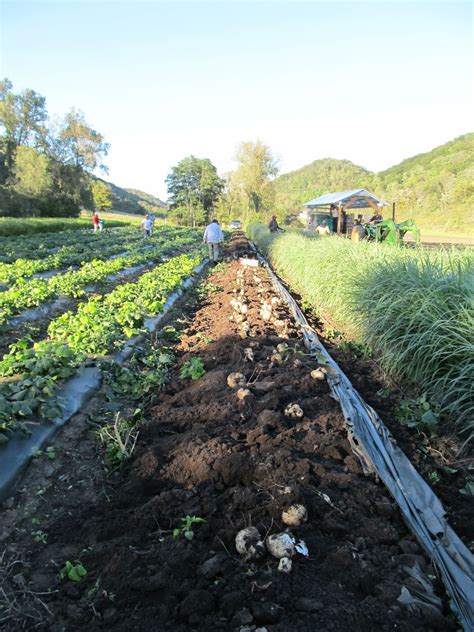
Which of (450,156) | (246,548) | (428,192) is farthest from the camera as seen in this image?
(450,156)

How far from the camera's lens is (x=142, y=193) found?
192625mm

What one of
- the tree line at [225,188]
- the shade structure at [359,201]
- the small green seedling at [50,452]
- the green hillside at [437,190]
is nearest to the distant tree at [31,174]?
the tree line at [225,188]

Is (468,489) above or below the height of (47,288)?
below

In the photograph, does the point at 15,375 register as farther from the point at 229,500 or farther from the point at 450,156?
the point at 450,156

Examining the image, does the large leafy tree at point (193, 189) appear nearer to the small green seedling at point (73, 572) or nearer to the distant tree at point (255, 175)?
the distant tree at point (255, 175)

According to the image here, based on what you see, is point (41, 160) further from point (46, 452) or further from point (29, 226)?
point (46, 452)

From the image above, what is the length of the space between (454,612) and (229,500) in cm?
127

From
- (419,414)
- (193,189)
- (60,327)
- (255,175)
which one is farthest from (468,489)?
(193,189)

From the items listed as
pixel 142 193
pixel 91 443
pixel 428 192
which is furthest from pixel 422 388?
pixel 142 193

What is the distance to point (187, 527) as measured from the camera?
7.91 feet

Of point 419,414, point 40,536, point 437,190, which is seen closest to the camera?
point 40,536

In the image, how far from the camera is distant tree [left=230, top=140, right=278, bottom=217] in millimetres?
55375

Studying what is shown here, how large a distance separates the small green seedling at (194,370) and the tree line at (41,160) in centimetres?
4064

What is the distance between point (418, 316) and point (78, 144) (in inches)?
2383
